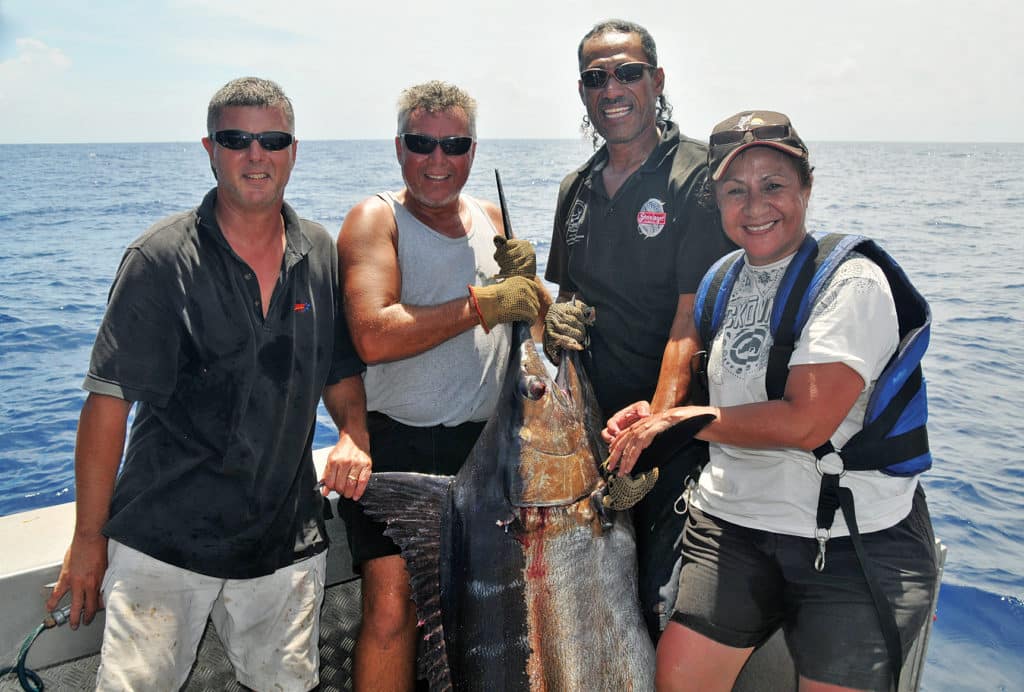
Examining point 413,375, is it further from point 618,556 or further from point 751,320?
point 751,320

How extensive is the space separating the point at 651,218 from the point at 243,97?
59.4 inches

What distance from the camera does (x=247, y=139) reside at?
2.66 m

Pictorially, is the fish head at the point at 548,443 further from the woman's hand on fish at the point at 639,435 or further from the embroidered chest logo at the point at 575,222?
the embroidered chest logo at the point at 575,222

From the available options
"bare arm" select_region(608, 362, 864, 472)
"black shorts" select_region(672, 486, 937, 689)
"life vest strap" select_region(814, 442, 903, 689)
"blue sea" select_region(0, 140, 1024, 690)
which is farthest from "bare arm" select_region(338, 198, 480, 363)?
"blue sea" select_region(0, 140, 1024, 690)

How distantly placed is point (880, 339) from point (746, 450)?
1.72 ft

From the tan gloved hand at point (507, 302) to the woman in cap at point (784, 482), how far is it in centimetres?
54

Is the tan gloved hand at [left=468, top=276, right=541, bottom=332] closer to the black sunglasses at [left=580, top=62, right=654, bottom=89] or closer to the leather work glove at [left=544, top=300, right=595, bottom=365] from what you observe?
the leather work glove at [left=544, top=300, right=595, bottom=365]

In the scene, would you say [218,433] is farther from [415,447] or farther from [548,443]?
[548,443]

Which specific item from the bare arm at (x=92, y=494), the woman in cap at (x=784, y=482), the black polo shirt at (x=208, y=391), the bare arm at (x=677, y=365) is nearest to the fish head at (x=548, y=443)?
the woman in cap at (x=784, y=482)

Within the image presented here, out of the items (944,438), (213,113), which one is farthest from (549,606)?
(944,438)

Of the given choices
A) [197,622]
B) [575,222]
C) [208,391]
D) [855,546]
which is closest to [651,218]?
[575,222]

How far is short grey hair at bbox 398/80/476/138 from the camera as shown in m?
3.09

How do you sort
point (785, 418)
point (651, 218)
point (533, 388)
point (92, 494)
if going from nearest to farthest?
point (785, 418), point (533, 388), point (92, 494), point (651, 218)

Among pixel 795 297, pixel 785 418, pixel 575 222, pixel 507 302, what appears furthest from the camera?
pixel 575 222
